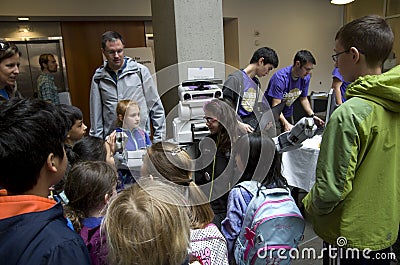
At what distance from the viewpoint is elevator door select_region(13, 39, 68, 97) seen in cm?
442

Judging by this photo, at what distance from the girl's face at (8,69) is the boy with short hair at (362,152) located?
5.11 feet

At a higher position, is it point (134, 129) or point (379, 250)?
point (134, 129)

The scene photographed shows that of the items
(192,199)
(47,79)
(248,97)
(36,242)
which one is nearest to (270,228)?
(192,199)

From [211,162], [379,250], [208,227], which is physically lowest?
[379,250]

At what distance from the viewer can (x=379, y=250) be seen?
1307 mm

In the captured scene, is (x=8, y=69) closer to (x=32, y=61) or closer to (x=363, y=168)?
(x=363, y=168)

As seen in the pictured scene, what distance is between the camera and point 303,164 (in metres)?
2.37

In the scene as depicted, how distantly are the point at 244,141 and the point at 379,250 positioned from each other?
704 millimetres

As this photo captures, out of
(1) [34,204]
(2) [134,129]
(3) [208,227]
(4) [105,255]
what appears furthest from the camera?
(2) [134,129]

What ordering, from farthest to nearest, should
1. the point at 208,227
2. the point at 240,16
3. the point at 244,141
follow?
1. the point at 240,16
2. the point at 244,141
3. the point at 208,227

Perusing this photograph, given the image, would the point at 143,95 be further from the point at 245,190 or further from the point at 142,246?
the point at 142,246

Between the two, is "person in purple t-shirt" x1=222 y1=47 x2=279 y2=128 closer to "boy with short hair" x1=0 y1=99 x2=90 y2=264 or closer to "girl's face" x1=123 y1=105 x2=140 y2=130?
"girl's face" x1=123 y1=105 x2=140 y2=130

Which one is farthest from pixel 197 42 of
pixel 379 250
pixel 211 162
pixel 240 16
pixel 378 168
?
pixel 240 16

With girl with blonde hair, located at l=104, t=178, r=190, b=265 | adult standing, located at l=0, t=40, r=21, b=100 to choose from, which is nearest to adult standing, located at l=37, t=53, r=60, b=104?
adult standing, located at l=0, t=40, r=21, b=100
